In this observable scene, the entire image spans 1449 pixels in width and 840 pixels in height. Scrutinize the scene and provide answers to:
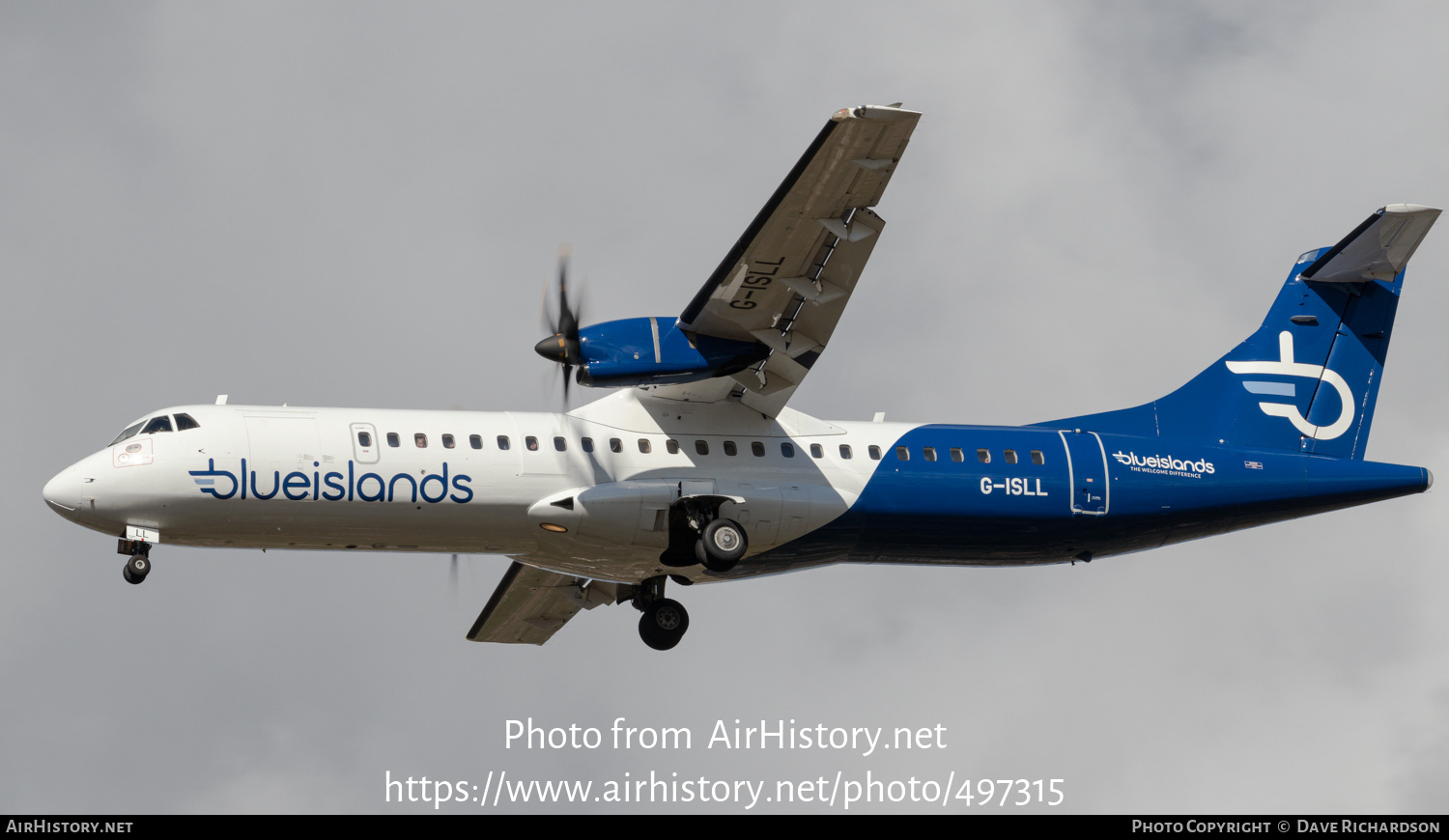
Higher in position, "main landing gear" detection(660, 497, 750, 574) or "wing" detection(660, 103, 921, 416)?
"wing" detection(660, 103, 921, 416)

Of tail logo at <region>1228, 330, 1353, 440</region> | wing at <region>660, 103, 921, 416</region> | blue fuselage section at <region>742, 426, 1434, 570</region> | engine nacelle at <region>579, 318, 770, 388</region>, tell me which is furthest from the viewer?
tail logo at <region>1228, 330, 1353, 440</region>

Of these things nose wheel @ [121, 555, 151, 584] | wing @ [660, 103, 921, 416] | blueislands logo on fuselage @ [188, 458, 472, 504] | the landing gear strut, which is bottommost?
the landing gear strut

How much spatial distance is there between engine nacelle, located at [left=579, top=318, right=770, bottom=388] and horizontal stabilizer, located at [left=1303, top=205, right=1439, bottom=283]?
28.6ft

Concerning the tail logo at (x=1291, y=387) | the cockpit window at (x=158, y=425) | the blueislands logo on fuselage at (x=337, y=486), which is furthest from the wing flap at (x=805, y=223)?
the tail logo at (x=1291, y=387)

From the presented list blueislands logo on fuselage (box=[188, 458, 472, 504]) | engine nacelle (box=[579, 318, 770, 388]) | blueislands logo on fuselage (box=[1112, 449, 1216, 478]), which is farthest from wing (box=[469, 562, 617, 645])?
blueislands logo on fuselage (box=[1112, 449, 1216, 478])

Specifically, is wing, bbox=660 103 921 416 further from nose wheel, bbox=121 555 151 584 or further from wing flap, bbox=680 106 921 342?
nose wheel, bbox=121 555 151 584

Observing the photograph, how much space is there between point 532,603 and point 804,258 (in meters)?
7.33

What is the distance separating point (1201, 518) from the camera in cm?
2166

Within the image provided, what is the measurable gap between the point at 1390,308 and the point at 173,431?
16.2m

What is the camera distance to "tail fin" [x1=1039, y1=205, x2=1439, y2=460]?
2255 cm

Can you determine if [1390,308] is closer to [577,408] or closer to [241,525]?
[577,408]

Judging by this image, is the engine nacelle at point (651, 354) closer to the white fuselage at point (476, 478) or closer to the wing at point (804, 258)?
the wing at point (804, 258)

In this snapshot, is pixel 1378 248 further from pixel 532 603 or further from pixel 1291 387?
pixel 532 603

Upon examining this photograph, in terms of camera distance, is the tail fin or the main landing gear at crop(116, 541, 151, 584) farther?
the tail fin
